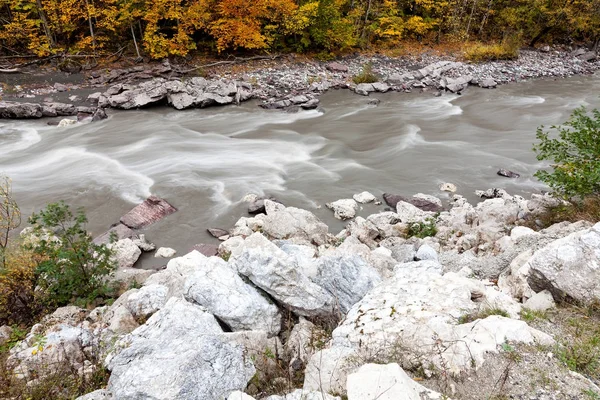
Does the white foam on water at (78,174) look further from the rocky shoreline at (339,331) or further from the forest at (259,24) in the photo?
the forest at (259,24)

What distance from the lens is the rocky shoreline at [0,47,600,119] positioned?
62.4 feet

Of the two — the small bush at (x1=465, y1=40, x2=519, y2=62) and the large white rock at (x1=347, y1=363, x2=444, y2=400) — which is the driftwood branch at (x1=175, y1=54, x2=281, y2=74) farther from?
the large white rock at (x1=347, y1=363, x2=444, y2=400)

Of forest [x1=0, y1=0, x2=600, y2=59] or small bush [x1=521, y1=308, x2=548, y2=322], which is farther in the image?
forest [x1=0, y1=0, x2=600, y2=59]

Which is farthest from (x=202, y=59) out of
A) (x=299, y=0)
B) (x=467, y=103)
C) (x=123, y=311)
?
(x=123, y=311)

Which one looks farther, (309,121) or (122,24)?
(122,24)

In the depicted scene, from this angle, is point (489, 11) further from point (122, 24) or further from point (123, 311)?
point (123, 311)

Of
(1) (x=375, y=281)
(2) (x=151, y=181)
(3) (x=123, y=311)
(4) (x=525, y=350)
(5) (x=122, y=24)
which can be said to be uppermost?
(5) (x=122, y=24)

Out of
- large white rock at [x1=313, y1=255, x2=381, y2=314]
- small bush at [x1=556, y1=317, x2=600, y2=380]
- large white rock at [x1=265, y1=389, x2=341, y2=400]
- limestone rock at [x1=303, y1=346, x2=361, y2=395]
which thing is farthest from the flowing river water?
small bush at [x1=556, y1=317, x2=600, y2=380]

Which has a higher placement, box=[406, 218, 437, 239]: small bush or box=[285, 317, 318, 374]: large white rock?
box=[285, 317, 318, 374]: large white rock

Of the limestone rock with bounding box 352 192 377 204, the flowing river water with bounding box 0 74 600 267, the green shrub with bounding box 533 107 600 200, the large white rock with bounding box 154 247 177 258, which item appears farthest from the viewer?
the flowing river water with bounding box 0 74 600 267

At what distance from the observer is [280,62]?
85.7 ft

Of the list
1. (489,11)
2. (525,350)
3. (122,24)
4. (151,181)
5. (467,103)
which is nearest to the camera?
(525,350)

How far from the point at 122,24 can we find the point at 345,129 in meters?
17.0

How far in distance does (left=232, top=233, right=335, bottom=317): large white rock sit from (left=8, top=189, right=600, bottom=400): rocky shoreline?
1cm
